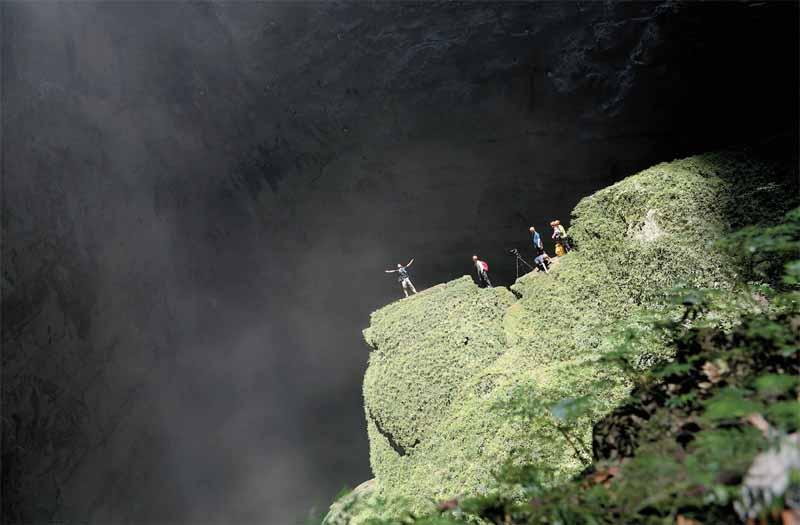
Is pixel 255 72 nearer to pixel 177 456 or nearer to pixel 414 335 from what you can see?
pixel 414 335

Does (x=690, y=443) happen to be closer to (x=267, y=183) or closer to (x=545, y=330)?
(x=545, y=330)

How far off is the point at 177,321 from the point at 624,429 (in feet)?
54.1

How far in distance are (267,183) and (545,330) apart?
11526 mm

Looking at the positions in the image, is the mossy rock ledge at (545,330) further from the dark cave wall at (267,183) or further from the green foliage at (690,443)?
the dark cave wall at (267,183)

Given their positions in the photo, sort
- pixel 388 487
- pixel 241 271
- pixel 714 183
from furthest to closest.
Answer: pixel 241 271
pixel 388 487
pixel 714 183

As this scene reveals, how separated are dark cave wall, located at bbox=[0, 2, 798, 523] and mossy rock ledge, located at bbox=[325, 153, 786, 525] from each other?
20.0 ft

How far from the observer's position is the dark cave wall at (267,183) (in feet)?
40.0

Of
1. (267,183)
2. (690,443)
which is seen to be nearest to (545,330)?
(690,443)

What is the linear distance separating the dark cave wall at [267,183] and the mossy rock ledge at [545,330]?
6.10m

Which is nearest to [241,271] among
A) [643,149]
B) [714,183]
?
[643,149]

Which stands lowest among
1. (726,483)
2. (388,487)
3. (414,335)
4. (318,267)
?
(726,483)

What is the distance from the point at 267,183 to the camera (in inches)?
628

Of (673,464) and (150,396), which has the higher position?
(150,396)

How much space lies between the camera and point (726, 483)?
5.16 ft
